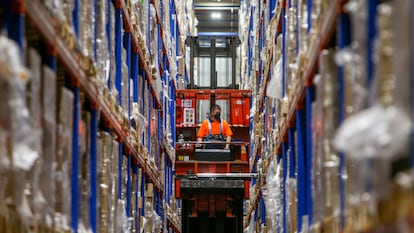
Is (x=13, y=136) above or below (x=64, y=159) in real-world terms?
above

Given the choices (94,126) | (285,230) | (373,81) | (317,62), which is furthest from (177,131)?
(373,81)

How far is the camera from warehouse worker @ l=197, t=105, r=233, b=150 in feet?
59.3

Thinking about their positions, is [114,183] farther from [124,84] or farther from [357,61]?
[357,61]

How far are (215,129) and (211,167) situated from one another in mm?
1238

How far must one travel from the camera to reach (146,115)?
481 inches

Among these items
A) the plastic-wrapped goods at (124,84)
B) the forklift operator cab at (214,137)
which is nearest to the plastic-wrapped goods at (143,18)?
the plastic-wrapped goods at (124,84)

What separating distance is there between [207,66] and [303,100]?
17380 mm

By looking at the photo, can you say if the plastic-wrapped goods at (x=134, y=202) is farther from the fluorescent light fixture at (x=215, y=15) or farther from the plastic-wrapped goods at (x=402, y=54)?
the fluorescent light fixture at (x=215, y=15)

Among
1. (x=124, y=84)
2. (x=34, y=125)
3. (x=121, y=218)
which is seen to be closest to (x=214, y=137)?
(x=124, y=84)

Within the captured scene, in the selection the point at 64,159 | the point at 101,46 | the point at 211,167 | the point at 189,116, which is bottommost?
the point at 211,167

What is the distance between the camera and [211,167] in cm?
1736

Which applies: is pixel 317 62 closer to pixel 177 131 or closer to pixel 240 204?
pixel 240 204

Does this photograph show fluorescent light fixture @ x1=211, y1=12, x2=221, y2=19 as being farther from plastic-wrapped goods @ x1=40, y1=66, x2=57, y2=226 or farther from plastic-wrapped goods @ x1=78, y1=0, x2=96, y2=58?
plastic-wrapped goods @ x1=40, y1=66, x2=57, y2=226

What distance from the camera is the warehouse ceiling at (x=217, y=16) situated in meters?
31.2
